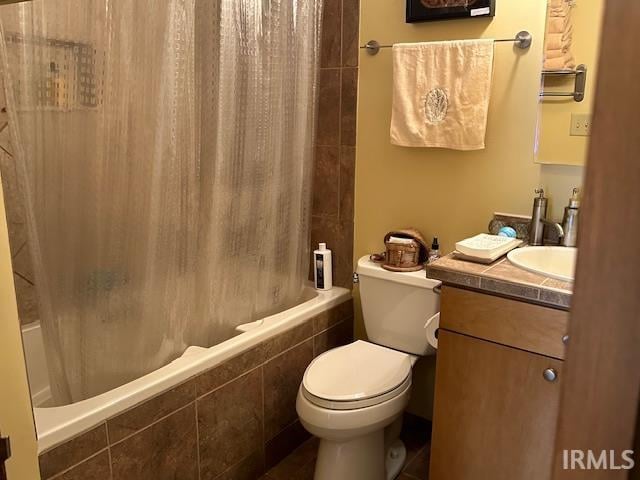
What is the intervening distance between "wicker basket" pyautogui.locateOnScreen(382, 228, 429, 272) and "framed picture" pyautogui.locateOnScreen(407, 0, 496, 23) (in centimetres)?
84

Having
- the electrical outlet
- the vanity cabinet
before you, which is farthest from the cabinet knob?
the electrical outlet

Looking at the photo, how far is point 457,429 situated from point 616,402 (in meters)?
1.43

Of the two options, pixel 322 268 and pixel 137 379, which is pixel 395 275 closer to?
pixel 322 268

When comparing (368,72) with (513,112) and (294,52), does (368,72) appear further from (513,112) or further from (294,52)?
(513,112)

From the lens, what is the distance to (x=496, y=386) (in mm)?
1586

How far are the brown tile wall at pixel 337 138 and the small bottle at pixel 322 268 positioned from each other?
7cm

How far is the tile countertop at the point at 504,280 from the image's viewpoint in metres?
1.43

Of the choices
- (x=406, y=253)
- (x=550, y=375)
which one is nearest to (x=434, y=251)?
(x=406, y=253)

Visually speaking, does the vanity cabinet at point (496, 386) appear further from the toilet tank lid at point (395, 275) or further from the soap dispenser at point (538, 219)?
the soap dispenser at point (538, 219)

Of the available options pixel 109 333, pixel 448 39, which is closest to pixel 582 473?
pixel 109 333

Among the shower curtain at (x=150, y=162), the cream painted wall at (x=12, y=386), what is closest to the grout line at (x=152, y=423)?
the shower curtain at (x=150, y=162)

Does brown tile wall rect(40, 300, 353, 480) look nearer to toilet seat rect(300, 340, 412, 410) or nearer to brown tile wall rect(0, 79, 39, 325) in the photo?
toilet seat rect(300, 340, 412, 410)

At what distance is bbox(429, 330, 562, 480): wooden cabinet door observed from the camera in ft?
4.97

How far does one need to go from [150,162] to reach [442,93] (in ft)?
3.68
